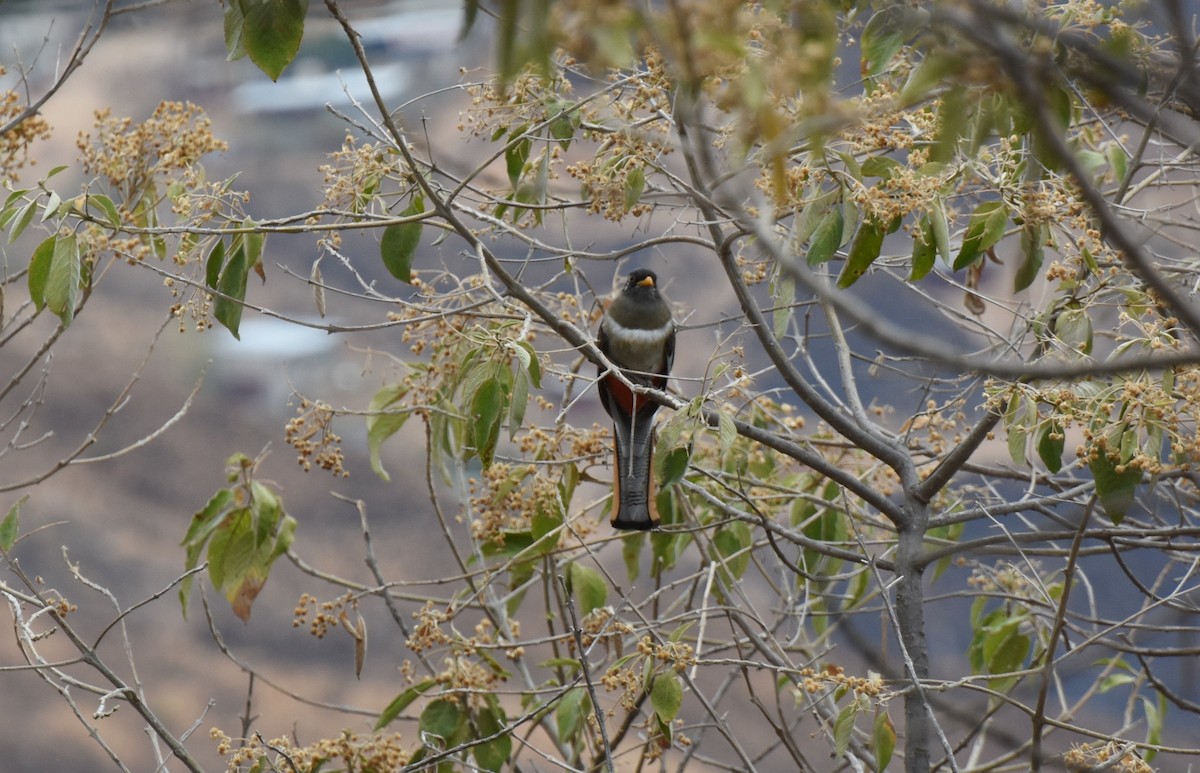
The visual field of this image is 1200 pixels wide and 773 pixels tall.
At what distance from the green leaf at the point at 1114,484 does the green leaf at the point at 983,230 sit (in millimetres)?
439

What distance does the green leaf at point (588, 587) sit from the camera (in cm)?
295

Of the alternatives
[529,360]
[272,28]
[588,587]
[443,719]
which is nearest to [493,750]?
[443,719]

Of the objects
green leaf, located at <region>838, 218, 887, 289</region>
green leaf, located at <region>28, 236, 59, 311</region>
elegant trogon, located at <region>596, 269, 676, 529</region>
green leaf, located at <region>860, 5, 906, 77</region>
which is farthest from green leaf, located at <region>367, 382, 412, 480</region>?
green leaf, located at <region>860, 5, 906, 77</region>

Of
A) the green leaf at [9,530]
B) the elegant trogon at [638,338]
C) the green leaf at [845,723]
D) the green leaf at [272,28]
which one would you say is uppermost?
the elegant trogon at [638,338]

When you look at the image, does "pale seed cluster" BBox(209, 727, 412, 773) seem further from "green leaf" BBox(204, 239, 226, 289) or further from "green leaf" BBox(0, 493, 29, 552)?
"green leaf" BBox(204, 239, 226, 289)

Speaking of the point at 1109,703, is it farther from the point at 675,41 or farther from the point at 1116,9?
the point at 675,41

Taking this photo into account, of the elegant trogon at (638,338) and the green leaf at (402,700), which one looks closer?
the green leaf at (402,700)

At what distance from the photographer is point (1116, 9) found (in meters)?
2.26

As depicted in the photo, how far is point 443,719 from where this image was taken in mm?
2672

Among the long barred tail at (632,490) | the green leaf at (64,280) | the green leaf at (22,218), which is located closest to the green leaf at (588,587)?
the long barred tail at (632,490)

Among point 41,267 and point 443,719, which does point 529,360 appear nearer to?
point 41,267

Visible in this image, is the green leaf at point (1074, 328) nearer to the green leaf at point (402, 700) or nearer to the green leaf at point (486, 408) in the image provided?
the green leaf at point (486, 408)

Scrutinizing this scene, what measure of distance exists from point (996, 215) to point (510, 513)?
1.55 m

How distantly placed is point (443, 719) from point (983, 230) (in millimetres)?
1495
